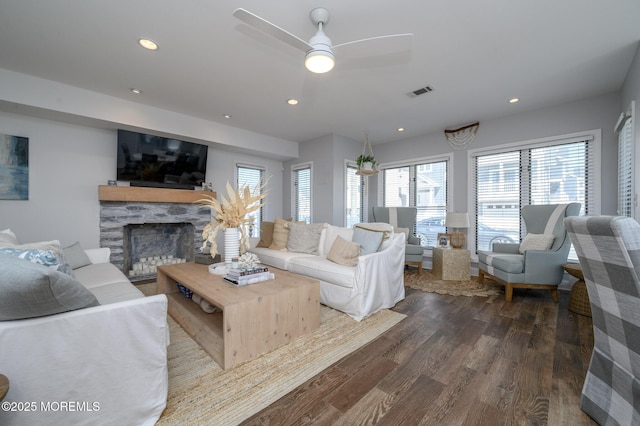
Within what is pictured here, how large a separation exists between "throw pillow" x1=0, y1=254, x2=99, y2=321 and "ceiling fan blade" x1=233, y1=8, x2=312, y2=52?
155 centimetres

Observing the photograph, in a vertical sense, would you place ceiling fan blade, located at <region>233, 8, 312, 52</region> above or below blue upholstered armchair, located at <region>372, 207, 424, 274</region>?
above

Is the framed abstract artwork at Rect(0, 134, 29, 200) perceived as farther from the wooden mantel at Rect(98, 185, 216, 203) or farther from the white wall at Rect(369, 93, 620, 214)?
the white wall at Rect(369, 93, 620, 214)

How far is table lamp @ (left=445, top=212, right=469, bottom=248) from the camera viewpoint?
4.12 m

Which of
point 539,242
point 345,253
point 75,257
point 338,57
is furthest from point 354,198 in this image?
point 75,257

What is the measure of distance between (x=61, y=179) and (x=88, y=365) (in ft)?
12.1

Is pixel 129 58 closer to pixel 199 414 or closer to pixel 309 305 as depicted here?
pixel 309 305

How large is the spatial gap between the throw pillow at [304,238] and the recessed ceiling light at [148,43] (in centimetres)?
259

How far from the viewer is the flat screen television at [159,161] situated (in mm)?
3793

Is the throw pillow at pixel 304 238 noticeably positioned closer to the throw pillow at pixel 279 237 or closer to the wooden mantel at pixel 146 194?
the throw pillow at pixel 279 237

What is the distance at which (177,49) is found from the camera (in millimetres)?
2424

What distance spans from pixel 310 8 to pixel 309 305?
2.37 metres

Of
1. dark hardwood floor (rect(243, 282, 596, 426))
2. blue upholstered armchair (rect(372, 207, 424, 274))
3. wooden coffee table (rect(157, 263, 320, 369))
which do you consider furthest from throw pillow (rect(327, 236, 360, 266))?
blue upholstered armchair (rect(372, 207, 424, 274))

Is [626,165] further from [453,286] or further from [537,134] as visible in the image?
[453,286]

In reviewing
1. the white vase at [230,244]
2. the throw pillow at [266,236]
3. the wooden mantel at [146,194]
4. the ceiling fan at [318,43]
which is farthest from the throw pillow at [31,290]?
the wooden mantel at [146,194]
